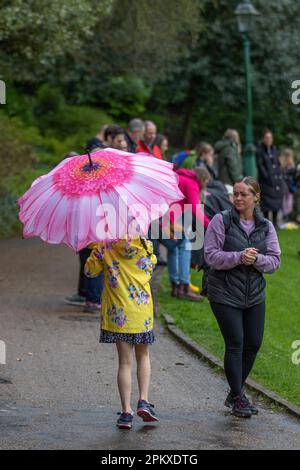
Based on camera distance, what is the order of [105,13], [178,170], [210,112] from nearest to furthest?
[178,170] → [105,13] → [210,112]

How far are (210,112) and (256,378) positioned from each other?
28.8 m

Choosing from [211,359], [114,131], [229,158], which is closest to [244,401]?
[211,359]

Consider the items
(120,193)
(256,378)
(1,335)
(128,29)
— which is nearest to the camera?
(120,193)

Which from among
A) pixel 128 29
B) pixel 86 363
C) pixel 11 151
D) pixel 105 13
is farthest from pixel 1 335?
pixel 128 29

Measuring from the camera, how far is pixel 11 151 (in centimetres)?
2141

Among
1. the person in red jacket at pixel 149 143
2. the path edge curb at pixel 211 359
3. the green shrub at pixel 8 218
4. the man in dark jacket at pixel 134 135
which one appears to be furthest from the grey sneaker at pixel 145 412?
the green shrub at pixel 8 218

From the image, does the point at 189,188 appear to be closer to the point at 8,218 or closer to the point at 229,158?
the point at 229,158

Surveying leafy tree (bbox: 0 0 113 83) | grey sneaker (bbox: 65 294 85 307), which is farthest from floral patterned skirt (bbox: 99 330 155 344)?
leafy tree (bbox: 0 0 113 83)

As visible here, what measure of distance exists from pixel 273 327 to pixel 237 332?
4809 mm

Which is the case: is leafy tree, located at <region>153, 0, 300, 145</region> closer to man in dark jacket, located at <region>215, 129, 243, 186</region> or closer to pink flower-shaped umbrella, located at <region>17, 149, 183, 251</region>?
man in dark jacket, located at <region>215, 129, 243, 186</region>

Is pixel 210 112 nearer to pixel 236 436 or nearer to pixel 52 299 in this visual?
pixel 52 299

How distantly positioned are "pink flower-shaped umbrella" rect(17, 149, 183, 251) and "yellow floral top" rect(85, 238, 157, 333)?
1.19 feet

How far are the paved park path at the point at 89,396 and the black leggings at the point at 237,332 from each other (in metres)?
0.33

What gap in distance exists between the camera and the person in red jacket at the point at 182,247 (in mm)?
13250
